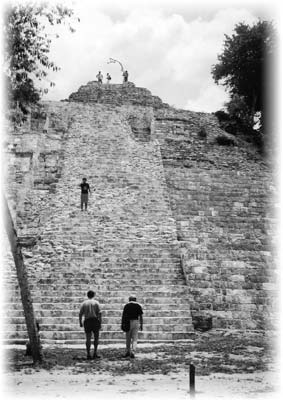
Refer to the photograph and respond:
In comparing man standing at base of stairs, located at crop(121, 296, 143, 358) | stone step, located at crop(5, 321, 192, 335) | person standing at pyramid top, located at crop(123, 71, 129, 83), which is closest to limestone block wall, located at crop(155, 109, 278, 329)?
stone step, located at crop(5, 321, 192, 335)

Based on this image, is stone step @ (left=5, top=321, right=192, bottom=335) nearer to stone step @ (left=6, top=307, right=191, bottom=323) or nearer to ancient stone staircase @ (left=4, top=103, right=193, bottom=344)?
ancient stone staircase @ (left=4, top=103, right=193, bottom=344)

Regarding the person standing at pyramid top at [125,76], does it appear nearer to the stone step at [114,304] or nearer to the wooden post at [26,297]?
the stone step at [114,304]

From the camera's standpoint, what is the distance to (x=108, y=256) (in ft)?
47.4

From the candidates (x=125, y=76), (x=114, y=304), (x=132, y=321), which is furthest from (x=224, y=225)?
(x=125, y=76)

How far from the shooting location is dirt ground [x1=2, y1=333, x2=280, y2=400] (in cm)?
684

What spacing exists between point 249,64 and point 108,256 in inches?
880

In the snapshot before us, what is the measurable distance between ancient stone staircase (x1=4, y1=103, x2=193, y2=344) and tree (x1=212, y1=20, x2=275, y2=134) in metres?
14.3

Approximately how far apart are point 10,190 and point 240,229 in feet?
26.9

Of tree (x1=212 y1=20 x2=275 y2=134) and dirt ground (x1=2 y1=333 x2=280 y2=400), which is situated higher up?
tree (x1=212 y1=20 x2=275 y2=134)

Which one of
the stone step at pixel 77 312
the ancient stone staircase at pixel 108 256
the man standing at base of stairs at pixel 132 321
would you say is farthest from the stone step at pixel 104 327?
the man standing at base of stairs at pixel 132 321

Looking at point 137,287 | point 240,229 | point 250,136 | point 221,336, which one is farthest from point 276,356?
point 250,136

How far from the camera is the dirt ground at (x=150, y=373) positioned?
684 centimetres

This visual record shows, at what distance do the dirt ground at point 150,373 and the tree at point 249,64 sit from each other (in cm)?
2348

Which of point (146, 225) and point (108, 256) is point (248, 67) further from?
point (108, 256)
